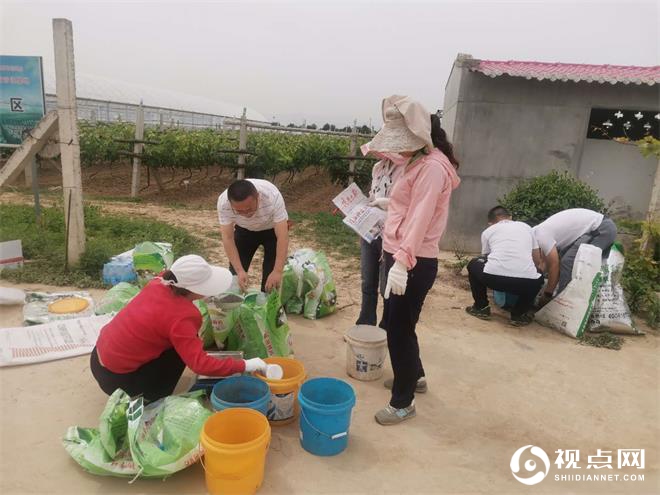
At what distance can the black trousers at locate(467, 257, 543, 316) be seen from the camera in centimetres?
399

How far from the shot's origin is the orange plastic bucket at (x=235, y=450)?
187 centimetres

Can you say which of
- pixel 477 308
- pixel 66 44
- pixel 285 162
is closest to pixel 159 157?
pixel 285 162

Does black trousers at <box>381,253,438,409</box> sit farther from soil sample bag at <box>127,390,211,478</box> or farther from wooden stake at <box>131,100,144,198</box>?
wooden stake at <box>131,100,144,198</box>

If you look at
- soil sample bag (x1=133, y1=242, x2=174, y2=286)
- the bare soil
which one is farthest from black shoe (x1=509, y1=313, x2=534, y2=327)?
the bare soil

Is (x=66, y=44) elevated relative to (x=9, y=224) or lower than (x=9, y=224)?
elevated

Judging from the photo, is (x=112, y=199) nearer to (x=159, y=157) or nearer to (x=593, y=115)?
(x=159, y=157)

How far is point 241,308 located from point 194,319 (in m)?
0.69

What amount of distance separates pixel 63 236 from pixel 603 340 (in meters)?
5.67

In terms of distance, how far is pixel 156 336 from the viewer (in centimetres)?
222

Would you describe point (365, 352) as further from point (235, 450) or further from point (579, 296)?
point (579, 296)

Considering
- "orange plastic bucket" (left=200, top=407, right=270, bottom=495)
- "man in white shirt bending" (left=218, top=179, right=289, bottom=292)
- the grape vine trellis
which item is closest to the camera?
"orange plastic bucket" (left=200, top=407, right=270, bottom=495)

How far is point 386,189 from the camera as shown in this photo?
334 centimetres

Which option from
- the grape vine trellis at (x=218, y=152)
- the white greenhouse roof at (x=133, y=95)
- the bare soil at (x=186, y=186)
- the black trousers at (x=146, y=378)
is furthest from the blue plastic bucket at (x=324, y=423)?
the white greenhouse roof at (x=133, y=95)

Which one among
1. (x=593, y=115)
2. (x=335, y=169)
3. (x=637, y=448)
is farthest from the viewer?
(x=335, y=169)
